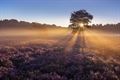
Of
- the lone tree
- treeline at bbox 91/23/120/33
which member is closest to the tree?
the lone tree

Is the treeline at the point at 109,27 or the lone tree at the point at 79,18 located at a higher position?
the lone tree at the point at 79,18

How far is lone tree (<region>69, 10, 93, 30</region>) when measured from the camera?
95.3 metres

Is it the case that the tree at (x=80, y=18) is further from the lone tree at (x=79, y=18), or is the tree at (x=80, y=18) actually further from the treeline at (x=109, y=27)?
the treeline at (x=109, y=27)

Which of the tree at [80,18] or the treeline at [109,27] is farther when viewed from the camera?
the treeline at [109,27]

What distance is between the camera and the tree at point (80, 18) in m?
95.3

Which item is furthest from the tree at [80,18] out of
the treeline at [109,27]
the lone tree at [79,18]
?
the treeline at [109,27]

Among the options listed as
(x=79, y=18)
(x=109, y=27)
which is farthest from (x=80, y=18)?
(x=109, y=27)

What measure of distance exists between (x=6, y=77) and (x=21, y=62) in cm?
507

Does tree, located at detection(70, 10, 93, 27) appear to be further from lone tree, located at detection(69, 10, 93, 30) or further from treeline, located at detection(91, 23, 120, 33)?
treeline, located at detection(91, 23, 120, 33)

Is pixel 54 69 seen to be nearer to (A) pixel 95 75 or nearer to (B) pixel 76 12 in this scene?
(A) pixel 95 75

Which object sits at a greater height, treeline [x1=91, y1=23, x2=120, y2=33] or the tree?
the tree

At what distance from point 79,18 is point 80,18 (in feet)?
1.40

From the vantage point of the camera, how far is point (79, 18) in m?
95.0

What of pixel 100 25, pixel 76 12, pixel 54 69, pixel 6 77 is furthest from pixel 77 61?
pixel 100 25
